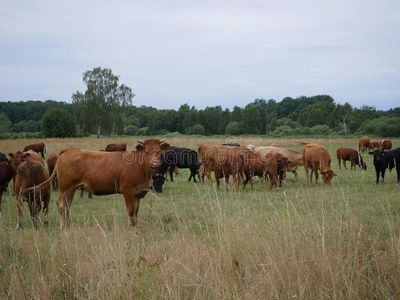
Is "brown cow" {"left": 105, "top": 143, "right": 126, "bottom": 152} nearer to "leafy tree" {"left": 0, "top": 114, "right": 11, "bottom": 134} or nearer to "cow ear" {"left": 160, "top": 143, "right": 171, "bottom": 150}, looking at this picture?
"cow ear" {"left": 160, "top": 143, "right": 171, "bottom": 150}

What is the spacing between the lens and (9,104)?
13238cm

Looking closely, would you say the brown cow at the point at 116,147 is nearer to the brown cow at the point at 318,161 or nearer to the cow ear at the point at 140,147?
the brown cow at the point at 318,161

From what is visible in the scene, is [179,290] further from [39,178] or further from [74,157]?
[39,178]

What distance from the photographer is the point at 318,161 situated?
1419cm

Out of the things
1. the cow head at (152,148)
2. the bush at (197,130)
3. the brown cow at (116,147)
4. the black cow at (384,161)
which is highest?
the bush at (197,130)

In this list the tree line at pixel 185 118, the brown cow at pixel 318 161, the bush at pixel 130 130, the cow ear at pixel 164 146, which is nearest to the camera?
the cow ear at pixel 164 146

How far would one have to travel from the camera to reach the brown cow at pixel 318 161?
13.1 meters

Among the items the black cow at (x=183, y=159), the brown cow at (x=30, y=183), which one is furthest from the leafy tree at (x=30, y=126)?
the brown cow at (x=30, y=183)

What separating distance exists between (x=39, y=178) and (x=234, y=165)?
6568 millimetres

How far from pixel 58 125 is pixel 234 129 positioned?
4155 centimetres

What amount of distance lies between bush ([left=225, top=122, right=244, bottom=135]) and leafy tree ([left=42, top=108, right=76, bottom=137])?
37528mm

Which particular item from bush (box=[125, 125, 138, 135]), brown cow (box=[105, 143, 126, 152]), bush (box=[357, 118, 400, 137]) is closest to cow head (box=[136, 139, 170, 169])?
brown cow (box=[105, 143, 126, 152])

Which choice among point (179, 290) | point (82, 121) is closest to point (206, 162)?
point (179, 290)

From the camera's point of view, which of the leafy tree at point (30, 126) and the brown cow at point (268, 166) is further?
the leafy tree at point (30, 126)
